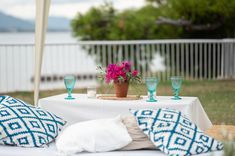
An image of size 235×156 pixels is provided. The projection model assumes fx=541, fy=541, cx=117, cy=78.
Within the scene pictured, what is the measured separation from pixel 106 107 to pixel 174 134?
0.93 m

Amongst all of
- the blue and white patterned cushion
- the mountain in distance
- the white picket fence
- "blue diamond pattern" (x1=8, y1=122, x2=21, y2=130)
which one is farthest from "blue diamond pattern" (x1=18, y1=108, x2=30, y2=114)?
the mountain in distance

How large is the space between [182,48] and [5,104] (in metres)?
6.06

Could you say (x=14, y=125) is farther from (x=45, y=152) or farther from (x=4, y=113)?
(x=45, y=152)

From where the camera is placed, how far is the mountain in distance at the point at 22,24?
12.9 m

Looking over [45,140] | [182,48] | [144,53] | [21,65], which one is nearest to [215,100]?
[182,48]

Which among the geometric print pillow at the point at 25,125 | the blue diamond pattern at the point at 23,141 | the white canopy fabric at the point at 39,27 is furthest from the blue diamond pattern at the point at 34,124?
the white canopy fabric at the point at 39,27

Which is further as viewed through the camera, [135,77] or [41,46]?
[41,46]

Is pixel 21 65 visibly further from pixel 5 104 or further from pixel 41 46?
pixel 5 104

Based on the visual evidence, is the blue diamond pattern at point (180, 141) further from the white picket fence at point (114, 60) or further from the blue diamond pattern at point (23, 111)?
the white picket fence at point (114, 60)

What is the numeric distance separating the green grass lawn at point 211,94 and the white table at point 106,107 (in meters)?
2.16

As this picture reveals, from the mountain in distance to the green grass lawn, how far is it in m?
4.43

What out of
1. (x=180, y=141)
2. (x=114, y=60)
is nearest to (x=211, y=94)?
(x=114, y=60)

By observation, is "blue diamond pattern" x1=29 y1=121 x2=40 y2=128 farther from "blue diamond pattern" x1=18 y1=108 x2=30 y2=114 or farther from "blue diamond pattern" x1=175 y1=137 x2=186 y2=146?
"blue diamond pattern" x1=175 y1=137 x2=186 y2=146

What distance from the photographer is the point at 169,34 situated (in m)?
11.9
